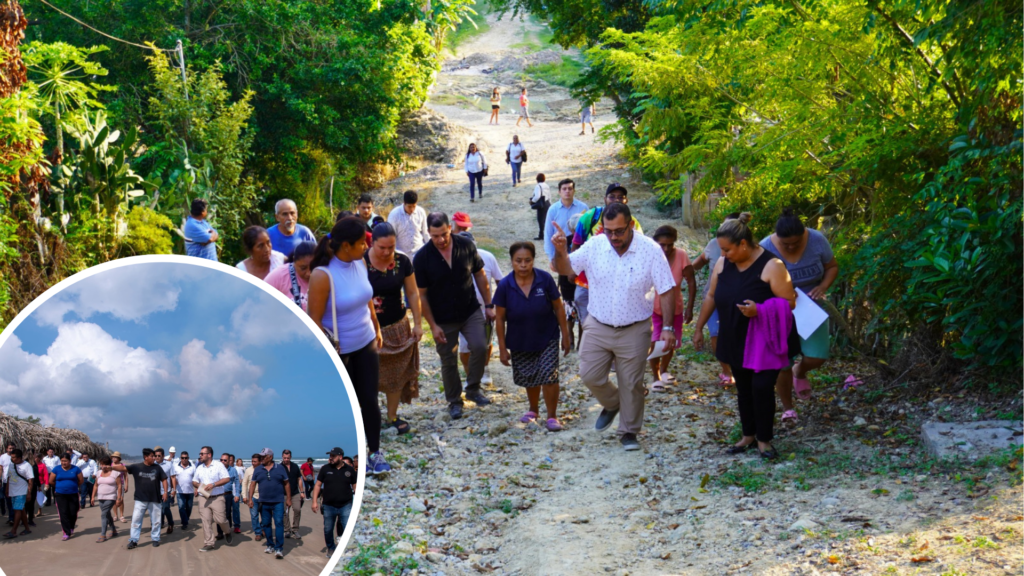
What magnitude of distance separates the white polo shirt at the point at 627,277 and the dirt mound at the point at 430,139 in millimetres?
23959

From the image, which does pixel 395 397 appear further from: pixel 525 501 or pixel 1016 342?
pixel 1016 342

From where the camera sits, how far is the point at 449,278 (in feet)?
25.7

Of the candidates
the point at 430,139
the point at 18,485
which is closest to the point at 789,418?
the point at 18,485

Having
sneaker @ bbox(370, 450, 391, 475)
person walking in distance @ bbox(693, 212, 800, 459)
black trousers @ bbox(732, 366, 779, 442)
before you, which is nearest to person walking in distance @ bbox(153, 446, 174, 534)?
sneaker @ bbox(370, 450, 391, 475)

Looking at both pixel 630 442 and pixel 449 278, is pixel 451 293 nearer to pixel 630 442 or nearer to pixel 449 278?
pixel 449 278

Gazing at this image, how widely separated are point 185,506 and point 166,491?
0.21 ft

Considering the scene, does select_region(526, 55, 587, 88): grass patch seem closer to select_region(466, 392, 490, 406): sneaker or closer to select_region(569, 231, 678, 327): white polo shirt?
select_region(466, 392, 490, 406): sneaker

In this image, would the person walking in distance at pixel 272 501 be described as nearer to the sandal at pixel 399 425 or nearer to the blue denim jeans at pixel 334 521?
the blue denim jeans at pixel 334 521

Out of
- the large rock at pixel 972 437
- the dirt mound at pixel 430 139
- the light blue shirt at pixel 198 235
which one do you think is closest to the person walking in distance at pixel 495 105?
the dirt mound at pixel 430 139

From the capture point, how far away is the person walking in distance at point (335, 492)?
8.09ft

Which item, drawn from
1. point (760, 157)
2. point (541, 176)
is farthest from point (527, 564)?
point (541, 176)

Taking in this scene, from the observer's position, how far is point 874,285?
25.5ft

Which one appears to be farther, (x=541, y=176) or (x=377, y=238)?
(x=541, y=176)

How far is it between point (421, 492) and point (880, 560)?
3.28 meters
